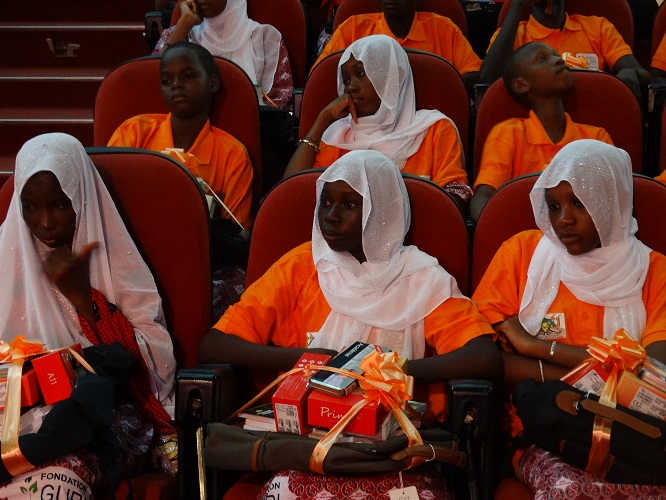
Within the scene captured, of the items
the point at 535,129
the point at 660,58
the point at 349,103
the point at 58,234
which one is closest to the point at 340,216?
the point at 58,234

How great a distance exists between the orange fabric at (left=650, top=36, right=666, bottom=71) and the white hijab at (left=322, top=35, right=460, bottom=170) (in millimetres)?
1087

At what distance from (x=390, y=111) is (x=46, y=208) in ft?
3.88

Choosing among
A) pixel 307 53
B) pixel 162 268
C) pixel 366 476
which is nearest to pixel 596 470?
pixel 366 476

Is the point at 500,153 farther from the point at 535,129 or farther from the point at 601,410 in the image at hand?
the point at 601,410

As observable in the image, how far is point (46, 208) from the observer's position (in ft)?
6.89

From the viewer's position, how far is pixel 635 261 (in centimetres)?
208

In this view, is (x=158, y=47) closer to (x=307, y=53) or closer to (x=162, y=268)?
(x=307, y=53)

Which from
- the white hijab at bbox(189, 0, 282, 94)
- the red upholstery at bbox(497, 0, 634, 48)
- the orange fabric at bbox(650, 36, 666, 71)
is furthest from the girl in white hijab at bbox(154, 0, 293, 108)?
the orange fabric at bbox(650, 36, 666, 71)

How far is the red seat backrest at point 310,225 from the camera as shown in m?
2.21

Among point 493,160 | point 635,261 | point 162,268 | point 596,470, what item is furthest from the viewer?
point 493,160

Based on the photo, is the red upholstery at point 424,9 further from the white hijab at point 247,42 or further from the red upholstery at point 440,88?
the red upholstery at point 440,88

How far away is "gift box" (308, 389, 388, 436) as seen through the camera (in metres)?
1.75

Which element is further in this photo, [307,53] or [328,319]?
[307,53]

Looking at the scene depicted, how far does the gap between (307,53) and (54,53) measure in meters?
1.72
